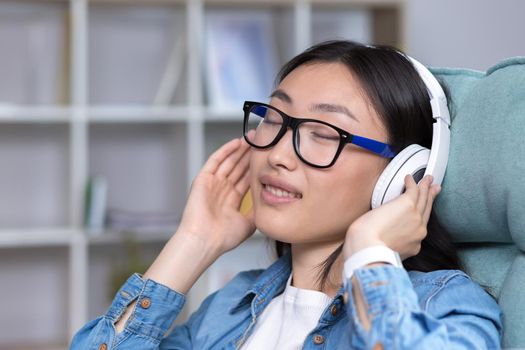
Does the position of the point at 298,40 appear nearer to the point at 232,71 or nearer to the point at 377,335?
the point at 232,71

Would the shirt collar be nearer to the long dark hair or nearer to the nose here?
the long dark hair

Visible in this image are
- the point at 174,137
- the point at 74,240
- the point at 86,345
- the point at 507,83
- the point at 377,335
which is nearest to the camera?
the point at 377,335

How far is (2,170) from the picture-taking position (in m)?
3.69

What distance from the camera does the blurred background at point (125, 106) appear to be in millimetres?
3432

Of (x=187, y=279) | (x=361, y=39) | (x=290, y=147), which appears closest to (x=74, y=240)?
(x=361, y=39)

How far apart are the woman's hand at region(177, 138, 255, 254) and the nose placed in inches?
11.4

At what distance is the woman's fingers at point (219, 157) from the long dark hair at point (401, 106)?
0.35m

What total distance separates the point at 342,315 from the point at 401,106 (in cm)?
36

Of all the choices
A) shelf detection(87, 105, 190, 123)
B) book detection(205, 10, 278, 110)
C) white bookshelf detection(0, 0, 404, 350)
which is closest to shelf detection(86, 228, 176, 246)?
white bookshelf detection(0, 0, 404, 350)

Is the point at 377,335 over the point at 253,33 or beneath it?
beneath

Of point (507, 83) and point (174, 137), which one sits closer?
point (507, 83)

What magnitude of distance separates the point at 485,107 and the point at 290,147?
313 millimetres

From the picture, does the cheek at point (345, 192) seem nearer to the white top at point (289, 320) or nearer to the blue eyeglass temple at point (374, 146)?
the blue eyeglass temple at point (374, 146)

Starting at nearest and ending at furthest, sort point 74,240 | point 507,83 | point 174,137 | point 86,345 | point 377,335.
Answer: point 377,335 → point 507,83 → point 86,345 → point 74,240 → point 174,137
